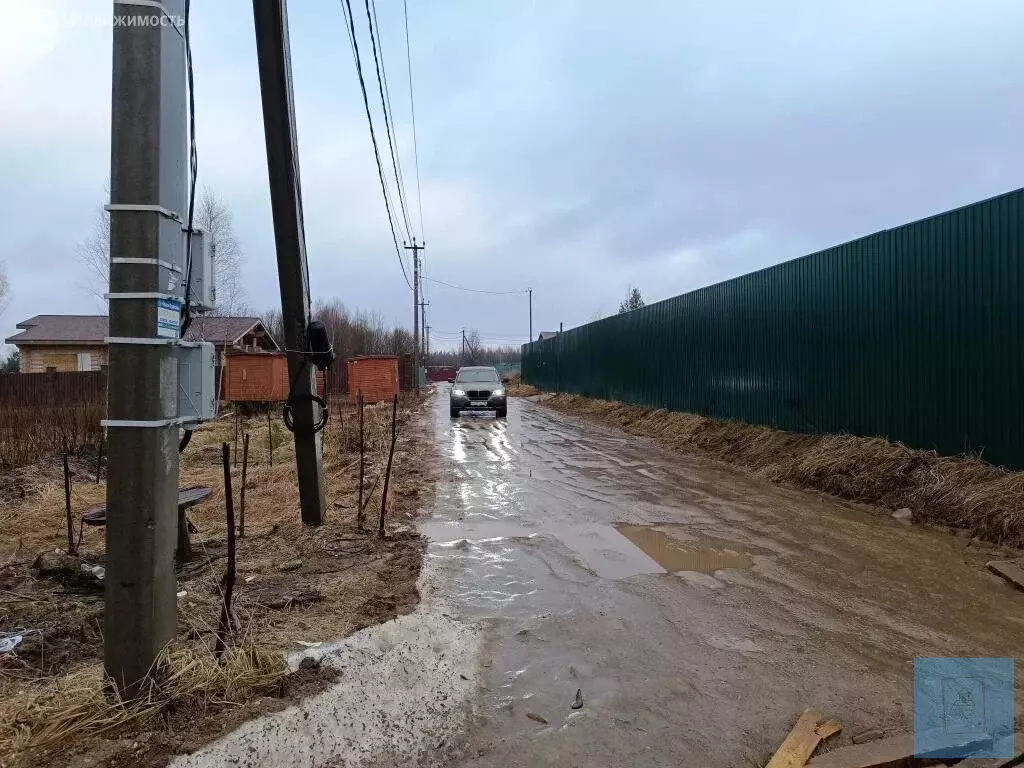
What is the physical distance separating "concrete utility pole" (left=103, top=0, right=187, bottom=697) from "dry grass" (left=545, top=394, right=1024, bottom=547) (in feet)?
22.9

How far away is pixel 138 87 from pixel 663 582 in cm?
449

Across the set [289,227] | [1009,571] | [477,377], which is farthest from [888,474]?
[477,377]

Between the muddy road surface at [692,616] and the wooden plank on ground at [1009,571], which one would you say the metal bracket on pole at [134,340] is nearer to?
the muddy road surface at [692,616]

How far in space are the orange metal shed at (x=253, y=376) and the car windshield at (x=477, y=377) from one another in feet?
15.0

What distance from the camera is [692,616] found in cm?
A: 412

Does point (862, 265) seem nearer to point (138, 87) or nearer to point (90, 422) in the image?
point (138, 87)

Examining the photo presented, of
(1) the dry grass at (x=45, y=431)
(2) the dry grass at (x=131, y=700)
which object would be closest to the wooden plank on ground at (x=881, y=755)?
(2) the dry grass at (x=131, y=700)

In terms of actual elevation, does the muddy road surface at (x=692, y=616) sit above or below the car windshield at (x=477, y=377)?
below

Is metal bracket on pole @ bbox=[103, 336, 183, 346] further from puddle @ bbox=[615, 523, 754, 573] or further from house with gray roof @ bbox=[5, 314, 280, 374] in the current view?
house with gray roof @ bbox=[5, 314, 280, 374]

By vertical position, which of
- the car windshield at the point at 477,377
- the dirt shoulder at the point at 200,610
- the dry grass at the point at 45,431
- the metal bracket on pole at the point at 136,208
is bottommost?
the dirt shoulder at the point at 200,610

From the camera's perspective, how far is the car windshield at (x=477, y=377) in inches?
810

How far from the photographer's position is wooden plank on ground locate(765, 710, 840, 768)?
2.57 meters

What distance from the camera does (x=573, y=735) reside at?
2787 mm

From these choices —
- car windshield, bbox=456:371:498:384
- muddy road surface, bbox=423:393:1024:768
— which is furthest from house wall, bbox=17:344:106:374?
muddy road surface, bbox=423:393:1024:768
